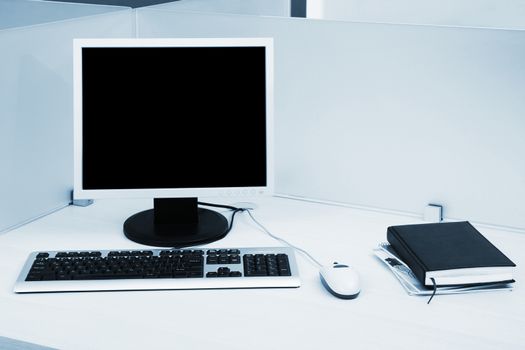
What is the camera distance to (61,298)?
1033 millimetres

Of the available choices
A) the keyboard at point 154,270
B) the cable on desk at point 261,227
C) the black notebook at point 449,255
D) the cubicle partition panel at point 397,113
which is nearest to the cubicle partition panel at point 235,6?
the cubicle partition panel at point 397,113

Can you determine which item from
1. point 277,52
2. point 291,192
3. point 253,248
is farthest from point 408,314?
point 277,52

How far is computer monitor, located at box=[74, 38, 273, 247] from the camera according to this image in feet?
4.05

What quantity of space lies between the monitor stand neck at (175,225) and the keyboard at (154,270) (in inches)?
2.7

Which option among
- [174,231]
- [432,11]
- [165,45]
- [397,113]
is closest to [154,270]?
[174,231]

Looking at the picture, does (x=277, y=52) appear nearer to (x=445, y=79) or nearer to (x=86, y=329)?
(x=445, y=79)

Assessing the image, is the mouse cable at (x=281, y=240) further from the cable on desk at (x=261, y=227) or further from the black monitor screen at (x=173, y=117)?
the black monitor screen at (x=173, y=117)

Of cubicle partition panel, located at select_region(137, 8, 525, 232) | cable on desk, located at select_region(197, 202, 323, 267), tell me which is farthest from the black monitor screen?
cubicle partition panel, located at select_region(137, 8, 525, 232)

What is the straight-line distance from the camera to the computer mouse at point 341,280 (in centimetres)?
103

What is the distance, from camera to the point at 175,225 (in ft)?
4.33

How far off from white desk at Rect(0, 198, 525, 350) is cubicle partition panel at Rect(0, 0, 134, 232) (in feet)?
0.55

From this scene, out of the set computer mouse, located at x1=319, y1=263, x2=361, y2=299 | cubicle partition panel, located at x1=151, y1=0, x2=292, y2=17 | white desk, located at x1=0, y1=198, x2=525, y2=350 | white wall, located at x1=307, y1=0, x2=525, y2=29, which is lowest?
white desk, located at x1=0, y1=198, x2=525, y2=350

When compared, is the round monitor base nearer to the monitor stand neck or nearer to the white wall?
the monitor stand neck

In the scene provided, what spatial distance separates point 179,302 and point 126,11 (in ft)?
3.05
